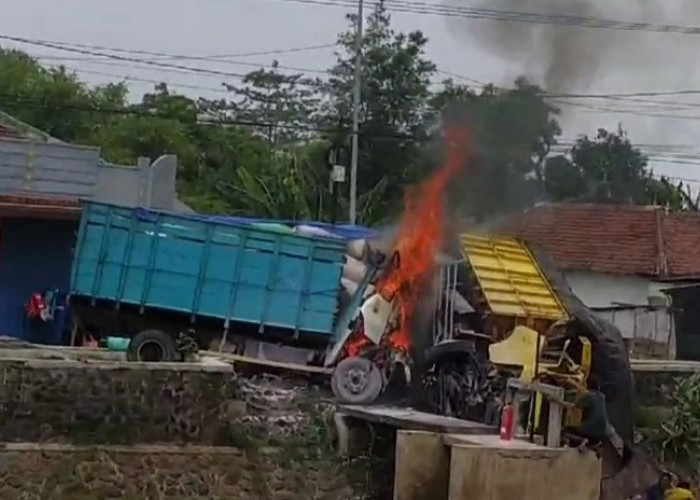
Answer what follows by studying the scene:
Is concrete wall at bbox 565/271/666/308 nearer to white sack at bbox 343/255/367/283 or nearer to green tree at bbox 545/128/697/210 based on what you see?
green tree at bbox 545/128/697/210

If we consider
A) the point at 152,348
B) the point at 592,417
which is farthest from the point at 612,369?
the point at 152,348

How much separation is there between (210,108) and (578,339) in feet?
113

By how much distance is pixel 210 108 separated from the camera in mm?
48188

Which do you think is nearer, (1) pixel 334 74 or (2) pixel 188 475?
(2) pixel 188 475

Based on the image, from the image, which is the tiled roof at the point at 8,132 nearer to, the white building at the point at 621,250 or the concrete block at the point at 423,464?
the white building at the point at 621,250

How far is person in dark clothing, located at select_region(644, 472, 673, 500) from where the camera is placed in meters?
14.2

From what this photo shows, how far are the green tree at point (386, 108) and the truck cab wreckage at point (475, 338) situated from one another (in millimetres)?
8906

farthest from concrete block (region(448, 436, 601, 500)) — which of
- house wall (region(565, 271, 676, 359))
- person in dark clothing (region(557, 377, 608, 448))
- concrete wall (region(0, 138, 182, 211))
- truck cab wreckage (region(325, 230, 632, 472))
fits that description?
concrete wall (region(0, 138, 182, 211))

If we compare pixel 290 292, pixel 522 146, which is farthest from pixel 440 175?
pixel 290 292

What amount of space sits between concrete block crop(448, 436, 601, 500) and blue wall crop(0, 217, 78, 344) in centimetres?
855

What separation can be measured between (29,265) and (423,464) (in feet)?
28.4

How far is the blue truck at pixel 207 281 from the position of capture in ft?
56.4

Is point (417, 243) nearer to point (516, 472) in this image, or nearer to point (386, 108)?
point (516, 472)

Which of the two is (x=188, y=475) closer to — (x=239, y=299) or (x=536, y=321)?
(x=239, y=299)
